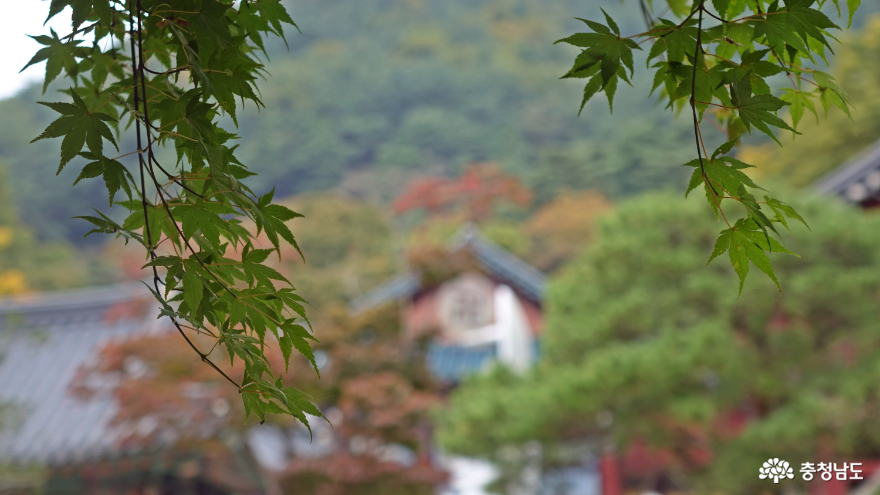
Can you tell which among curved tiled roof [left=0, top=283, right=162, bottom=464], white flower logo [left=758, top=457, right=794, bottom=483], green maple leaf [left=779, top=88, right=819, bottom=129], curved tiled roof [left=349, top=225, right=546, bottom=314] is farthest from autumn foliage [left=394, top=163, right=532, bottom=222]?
green maple leaf [left=779, top=88, right=819, bottom=129]

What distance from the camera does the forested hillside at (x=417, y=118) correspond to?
1819cm

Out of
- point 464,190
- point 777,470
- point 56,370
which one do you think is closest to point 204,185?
point 777,470

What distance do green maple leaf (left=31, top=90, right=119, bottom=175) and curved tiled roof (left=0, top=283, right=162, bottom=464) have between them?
4.59 m

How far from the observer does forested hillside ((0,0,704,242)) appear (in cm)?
1819

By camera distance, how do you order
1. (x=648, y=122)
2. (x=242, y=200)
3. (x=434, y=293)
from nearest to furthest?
1. (x=242, y=200)
2. (x=434, y=293)
3. (x=648, y=122)

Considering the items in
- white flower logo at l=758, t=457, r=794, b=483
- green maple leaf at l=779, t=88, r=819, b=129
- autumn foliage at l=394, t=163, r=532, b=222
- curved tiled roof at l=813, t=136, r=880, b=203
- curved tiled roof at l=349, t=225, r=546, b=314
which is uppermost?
autumn foliage at l=394, t=163, r=532, b=222

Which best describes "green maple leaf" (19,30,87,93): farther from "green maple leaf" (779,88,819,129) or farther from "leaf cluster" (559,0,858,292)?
"green maple leaf" (779,88,819,129)

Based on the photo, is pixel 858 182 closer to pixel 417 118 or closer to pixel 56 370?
pixel 56 370

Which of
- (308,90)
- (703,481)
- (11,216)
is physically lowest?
(703,481)

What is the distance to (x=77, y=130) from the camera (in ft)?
→ 2.00

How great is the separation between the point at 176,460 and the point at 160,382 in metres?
0.63

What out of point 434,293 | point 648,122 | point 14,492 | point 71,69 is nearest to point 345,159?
point 648,122

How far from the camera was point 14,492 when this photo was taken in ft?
16.6

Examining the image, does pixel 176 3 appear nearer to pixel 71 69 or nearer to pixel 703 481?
pixel 71 69
